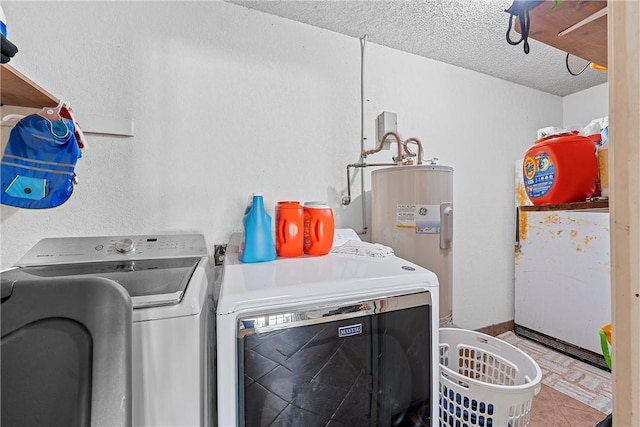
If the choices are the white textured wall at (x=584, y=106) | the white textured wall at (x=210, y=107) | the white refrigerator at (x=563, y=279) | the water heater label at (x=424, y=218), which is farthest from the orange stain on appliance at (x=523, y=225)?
the water heater label at (x=424, y=218)

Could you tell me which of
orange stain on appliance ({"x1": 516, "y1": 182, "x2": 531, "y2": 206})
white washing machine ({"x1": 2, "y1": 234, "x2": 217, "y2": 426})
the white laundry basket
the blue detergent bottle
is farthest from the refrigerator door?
white washing machine ({"x1": 2, "y1": 234, "x2": 217, "y2": 426})

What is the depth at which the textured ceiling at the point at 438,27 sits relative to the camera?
1.53 metres

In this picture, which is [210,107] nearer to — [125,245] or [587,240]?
[125,245]

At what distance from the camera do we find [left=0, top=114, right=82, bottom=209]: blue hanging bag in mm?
1001

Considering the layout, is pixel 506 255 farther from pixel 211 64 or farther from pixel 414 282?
pixel 211 64

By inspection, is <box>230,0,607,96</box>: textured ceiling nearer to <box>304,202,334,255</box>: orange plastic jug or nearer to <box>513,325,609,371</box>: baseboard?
<box>304,202,334,255</box>: orange plastic jug

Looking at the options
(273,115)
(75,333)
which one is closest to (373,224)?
(273,115)

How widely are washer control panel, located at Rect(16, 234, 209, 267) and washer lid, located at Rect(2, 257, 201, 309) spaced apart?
0.04 m

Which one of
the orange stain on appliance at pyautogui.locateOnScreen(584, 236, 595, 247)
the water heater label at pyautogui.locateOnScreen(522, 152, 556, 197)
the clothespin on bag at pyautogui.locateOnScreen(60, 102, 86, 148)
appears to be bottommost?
the orange stain on appliance at pyautogui.locateOnScreen(584, 236, 595, 247)

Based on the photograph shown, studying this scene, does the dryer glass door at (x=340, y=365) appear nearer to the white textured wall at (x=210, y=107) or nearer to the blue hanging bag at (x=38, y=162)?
the white textured wall at (x=210, y=107)

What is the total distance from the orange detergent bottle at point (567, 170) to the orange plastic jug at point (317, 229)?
0.79 m

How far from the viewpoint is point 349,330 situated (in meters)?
0.84

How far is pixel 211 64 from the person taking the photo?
147cm

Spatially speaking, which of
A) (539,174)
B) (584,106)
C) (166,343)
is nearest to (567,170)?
(539,174)
